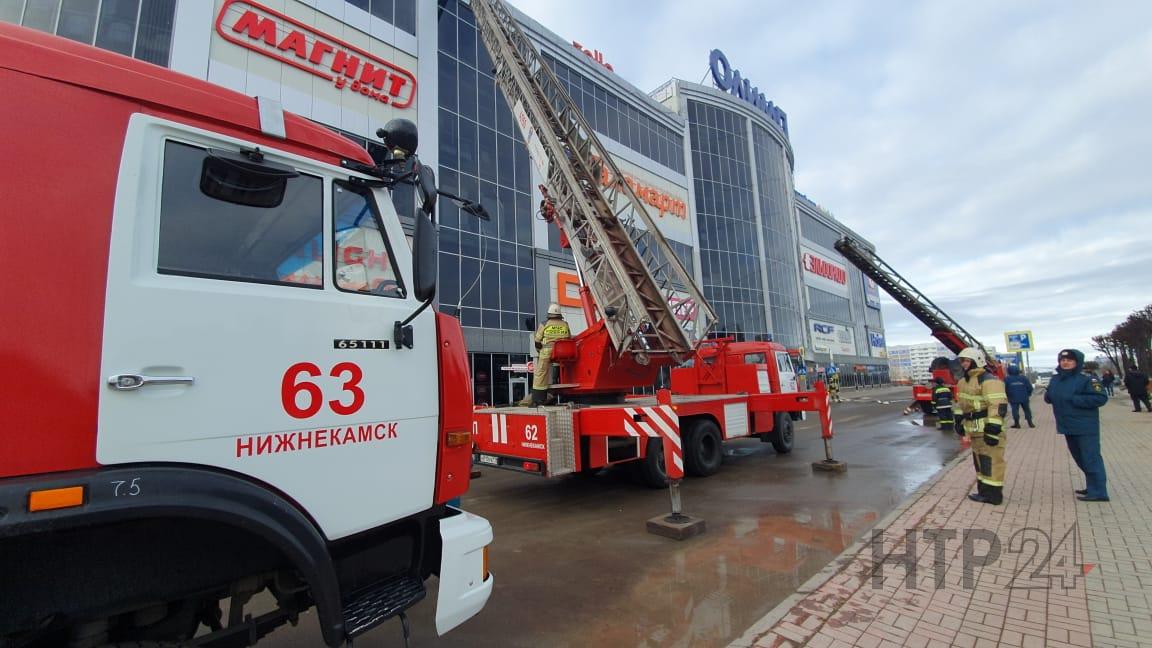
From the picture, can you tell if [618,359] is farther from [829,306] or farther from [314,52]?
[829,306]

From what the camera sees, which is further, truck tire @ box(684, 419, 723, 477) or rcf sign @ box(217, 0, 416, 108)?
rcf sign @ box(217, 0, 416, 108)

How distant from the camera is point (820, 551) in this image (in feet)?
14.7

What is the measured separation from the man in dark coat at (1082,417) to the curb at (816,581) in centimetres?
153

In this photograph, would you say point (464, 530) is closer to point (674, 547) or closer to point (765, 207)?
point (674, 547)

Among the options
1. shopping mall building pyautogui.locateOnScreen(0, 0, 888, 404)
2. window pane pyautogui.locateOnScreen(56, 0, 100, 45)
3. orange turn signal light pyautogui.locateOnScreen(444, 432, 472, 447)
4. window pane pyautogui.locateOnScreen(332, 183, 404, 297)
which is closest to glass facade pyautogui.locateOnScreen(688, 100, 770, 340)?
shopping mall building pyautogui.locateOnScreen(0, 0, 888, 404)

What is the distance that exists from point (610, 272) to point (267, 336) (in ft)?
20.1

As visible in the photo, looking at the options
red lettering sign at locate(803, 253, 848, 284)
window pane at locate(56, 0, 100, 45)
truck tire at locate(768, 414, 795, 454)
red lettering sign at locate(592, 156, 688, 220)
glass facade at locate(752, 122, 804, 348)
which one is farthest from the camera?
red lettering sign at locate(803, 253, 848, 284)

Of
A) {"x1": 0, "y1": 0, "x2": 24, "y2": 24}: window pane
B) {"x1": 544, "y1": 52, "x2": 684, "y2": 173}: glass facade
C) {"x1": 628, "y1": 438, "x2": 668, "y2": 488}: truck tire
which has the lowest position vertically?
{"x1": 628, "y1": 438, "x2": 668, "y2": 488}: truck tire

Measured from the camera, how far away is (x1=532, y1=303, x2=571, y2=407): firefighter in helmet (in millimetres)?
7430

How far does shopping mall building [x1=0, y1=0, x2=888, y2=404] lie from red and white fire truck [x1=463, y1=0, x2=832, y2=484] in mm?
1898

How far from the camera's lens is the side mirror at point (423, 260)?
234cm

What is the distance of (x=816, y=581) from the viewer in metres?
3.72

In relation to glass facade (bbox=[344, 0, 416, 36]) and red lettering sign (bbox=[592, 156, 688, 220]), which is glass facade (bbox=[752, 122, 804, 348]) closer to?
red lettering sign (bbox=[592, 156, 688, 220])

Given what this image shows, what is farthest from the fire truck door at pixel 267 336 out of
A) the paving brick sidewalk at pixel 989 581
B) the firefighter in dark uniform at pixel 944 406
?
the firefighter in dark uniform at pixel 944 406
